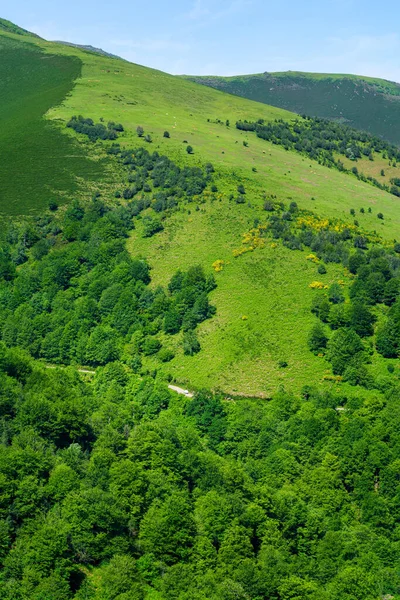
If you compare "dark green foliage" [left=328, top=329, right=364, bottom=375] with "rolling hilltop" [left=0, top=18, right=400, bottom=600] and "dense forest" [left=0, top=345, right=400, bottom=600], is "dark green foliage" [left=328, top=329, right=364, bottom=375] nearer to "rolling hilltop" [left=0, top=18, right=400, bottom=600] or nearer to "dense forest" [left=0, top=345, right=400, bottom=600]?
"rolling hilltop" [left=0, top=18, right=400, bottom=600]

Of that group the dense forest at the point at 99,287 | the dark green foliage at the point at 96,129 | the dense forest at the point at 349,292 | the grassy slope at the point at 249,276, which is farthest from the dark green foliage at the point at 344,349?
the dark green foliage at the point at 96,129

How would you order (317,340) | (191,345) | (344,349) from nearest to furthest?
(344,349)
(317,340)
(191,345)

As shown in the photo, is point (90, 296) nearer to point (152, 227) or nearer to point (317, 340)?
point (152, 227)

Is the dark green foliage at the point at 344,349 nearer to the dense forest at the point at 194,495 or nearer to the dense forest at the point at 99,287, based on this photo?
the dense forest at the point at 194,495

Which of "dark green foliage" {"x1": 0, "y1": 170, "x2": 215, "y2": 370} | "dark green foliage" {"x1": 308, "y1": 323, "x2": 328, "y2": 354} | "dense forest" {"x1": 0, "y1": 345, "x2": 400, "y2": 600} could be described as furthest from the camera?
"dark green foliage" {"x1": 0, "y1": 170, "x2": 215, "y2": 370}

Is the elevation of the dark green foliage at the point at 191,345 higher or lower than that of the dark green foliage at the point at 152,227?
lower

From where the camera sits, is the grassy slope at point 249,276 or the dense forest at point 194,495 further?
the grassy slope at point 249,276

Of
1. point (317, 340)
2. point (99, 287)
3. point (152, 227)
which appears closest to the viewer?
point (317, 340)

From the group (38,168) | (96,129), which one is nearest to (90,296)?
(38,168)

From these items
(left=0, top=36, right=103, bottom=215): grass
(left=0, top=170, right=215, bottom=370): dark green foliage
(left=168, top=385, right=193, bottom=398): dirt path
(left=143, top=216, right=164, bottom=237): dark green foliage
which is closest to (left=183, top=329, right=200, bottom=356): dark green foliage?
(left=0, top=170, right=215, bottom=370): dark green foliage
